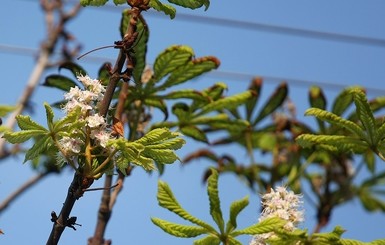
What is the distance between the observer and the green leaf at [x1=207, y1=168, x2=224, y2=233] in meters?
1.32

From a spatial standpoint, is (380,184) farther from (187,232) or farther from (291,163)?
(187,232)

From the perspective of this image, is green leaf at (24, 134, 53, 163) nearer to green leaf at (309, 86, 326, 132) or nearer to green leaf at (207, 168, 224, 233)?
green leaf at (207, 168, 224, 233)

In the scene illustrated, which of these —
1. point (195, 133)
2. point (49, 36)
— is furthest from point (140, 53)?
point (49, 36)

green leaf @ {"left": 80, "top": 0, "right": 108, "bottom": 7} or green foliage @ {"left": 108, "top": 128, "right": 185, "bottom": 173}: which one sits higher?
green leaf @ {"left": 80, "top": 0, "right": 108, "bottom": 7}

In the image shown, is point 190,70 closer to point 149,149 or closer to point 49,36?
point 149,149

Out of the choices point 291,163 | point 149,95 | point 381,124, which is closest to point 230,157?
point 291,163

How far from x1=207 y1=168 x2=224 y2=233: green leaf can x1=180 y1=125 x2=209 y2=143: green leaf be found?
1.99 ft

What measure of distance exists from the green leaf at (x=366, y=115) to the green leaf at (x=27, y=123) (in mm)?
661

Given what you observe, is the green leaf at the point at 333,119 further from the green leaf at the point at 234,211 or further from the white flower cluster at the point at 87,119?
the white flower cluster at the point at 87,119

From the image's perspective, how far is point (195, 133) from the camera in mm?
1987

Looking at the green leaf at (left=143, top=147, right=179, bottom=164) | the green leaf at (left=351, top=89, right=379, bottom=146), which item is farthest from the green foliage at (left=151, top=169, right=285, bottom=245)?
the green leaf at (left=351, top=89, right=379, bottom=146)

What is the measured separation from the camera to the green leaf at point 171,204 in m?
1.30

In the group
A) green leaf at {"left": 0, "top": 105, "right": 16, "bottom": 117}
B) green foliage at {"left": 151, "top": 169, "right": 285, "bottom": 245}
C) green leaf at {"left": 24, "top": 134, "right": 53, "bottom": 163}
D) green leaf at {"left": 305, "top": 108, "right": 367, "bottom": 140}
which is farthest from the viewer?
green leaf at {"left": 0, "top": 105, "right": 16, "bottom": 117}

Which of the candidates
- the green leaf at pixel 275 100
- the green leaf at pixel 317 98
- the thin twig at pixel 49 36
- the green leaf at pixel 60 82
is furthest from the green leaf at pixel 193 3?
the thin twig at pixel 49 36
